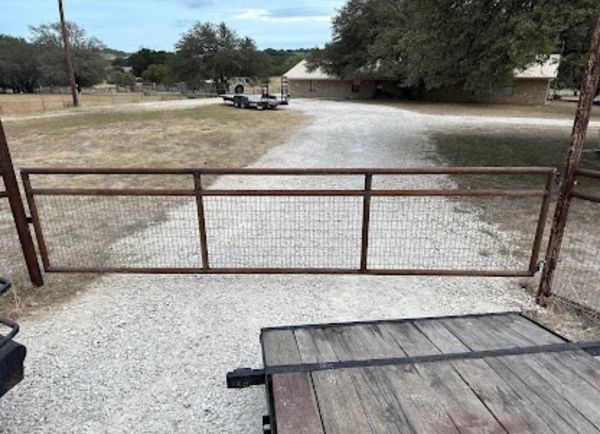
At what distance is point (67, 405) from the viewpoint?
9.08 feet

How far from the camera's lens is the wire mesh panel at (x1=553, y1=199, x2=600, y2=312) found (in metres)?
4.25

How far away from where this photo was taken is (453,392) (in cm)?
197

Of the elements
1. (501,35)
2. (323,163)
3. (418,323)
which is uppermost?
(501,35)

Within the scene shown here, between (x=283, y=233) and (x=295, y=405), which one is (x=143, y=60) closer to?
(x=283, y=233)

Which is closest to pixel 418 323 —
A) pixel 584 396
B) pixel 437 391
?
pixel 437 391

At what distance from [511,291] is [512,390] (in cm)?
260

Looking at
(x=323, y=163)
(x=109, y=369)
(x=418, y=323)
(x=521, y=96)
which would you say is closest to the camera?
(x=418, y=323)

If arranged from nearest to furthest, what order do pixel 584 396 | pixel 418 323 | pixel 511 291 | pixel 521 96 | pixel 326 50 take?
pixel 584 396 < pixel 418 323 < pixel 511 291 < pixel 521 96 < pixel 326 50

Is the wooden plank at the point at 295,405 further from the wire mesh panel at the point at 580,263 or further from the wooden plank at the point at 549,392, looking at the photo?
the wire mesh panel at the point at 580,263

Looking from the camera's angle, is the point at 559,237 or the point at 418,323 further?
the point at 559,237

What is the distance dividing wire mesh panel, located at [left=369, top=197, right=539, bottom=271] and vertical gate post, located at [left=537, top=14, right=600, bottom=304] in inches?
36.8

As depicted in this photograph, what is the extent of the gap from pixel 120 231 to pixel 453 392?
5315 millimetres

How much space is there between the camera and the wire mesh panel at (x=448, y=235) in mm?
5035

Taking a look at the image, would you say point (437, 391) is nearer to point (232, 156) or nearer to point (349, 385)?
point (349, 385)
